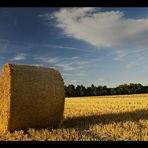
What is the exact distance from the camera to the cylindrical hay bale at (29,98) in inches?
349

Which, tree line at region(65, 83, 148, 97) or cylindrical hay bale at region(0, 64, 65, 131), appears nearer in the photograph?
cylindrical hay bale at region(0, 64, 65, 131)

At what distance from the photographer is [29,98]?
898 cm

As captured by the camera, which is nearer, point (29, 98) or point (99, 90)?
point (29, 98)

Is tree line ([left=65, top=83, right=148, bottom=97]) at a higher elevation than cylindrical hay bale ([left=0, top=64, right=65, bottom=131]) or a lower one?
higher

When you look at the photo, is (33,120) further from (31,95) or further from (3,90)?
(3,90)

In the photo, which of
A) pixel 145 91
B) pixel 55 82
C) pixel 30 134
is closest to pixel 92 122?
pixel 55 82

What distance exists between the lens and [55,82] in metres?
9.79

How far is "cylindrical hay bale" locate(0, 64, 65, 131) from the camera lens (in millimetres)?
8859

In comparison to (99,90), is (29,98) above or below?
below

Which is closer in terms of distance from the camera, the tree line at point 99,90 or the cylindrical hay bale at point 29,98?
the cylindrical hay bale at point 29,98

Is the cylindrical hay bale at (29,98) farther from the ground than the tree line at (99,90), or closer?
closer
